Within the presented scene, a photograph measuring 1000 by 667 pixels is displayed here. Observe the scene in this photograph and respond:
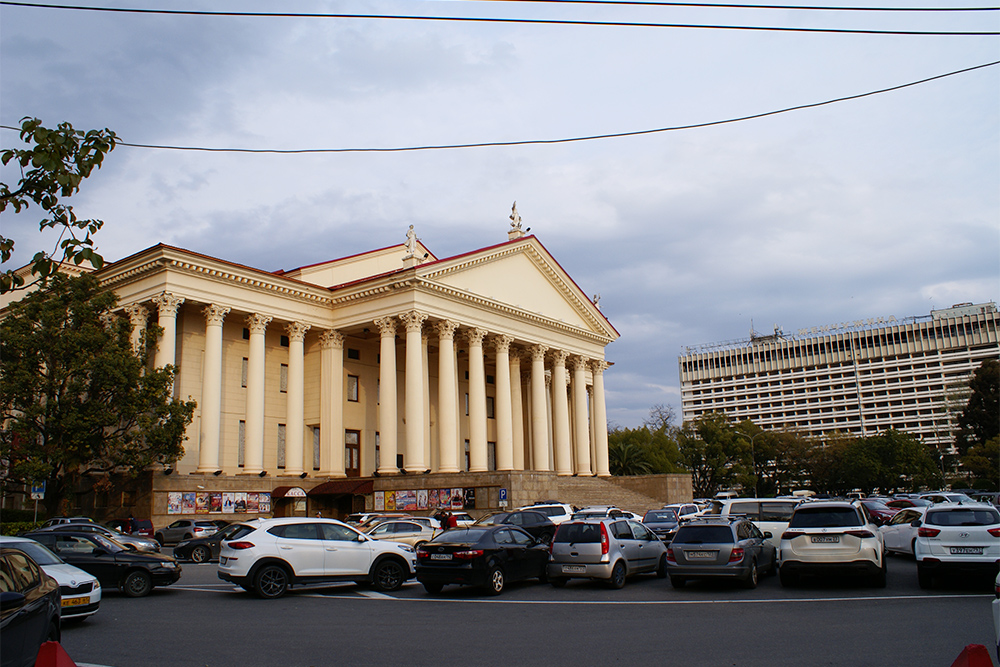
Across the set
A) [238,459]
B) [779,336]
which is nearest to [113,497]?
[238,459]

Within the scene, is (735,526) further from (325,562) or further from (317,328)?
(317,328)

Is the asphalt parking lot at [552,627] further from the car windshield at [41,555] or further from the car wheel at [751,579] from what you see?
the car windshield at [41,555]

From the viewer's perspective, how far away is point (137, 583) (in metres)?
15.6

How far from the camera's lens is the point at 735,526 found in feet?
51.5

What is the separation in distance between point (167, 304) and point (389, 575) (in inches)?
895

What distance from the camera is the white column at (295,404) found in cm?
3925

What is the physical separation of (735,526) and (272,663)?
9.92m

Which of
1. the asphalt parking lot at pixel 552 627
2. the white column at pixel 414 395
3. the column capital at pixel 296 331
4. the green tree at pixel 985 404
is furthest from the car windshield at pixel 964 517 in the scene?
the green tree at pixel 985 404

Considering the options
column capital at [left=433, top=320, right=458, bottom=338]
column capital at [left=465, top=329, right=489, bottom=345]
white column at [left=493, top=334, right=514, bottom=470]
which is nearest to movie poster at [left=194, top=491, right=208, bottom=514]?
column capital at [left=433, top=320, right=458, bottom=338]

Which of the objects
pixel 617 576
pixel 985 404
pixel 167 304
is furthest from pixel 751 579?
pixel 985 404

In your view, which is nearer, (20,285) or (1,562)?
(1,562)

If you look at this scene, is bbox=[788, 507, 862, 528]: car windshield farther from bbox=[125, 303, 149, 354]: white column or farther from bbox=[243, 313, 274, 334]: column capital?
bbox=[125, 303, 149, 354]: white column

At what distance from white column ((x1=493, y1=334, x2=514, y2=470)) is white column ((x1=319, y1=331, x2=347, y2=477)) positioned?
8.80 meters

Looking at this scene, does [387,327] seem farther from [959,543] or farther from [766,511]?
[959,543]
